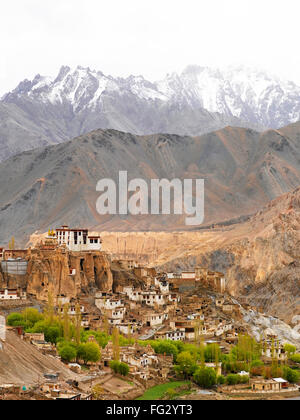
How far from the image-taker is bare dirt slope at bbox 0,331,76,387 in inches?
1592

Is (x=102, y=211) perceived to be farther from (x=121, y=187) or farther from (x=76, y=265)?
(x=76, y=265)

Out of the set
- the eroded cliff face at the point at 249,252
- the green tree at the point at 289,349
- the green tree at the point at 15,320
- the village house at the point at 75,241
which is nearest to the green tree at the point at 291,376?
the green tree at the point at 289,349

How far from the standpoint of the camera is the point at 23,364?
42469 mm

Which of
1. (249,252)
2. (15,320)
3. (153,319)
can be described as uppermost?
(249,252)

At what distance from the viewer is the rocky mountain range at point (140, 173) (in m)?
152

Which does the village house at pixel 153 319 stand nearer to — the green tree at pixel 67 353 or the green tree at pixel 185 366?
the green tree at pixel 185 366

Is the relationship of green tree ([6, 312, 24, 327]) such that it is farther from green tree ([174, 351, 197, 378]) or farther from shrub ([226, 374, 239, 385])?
shrub ([226, 374, 239, 385])

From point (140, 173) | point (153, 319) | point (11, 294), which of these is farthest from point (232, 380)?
point (140, 173)

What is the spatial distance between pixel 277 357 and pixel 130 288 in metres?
15.4

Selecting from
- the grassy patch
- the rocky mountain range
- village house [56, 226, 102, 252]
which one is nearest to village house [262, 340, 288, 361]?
the grassy patch

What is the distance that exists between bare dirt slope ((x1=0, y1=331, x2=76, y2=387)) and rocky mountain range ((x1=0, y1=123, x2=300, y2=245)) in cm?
9771

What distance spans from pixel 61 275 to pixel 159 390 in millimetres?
19319

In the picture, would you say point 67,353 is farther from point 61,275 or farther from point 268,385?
point 61,275

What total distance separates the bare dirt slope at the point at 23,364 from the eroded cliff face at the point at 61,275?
1663 centimetres
